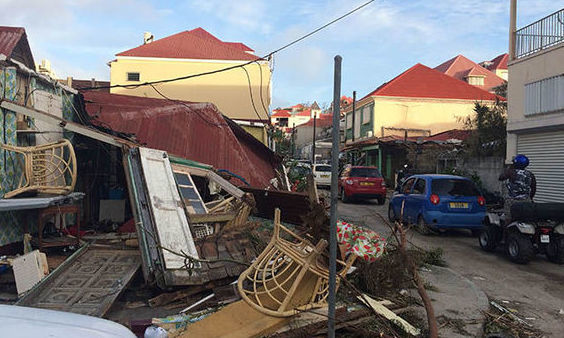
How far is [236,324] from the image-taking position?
14.4 ft

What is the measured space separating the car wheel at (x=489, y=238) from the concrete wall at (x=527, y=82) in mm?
6015

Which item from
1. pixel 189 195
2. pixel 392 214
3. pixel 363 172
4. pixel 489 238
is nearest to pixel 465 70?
pixel 363 172

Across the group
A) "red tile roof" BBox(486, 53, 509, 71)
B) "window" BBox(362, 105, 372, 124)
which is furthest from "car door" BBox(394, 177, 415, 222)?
"red tile roof" BBox(486, 53, 509, 71)

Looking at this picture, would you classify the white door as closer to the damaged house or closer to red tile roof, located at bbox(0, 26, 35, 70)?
the damaged house

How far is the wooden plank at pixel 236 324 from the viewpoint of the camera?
13.6 ft

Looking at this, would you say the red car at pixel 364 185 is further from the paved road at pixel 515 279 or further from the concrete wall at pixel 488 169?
the paved road at pixel 515 279

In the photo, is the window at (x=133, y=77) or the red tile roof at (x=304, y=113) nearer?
the window at (x=133, y=77)

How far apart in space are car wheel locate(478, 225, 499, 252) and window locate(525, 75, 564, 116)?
648 cm

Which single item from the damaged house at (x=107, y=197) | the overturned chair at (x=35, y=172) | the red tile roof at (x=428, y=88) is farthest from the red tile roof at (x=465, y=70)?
the overturned chair at (x=35, y=172)

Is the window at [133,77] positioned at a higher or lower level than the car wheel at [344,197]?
higher

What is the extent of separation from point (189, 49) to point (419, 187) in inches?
884

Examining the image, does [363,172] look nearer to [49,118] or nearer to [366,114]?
[49,118]

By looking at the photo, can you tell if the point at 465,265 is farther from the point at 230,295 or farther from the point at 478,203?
the point at 230,295

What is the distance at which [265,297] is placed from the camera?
485 centimetres
